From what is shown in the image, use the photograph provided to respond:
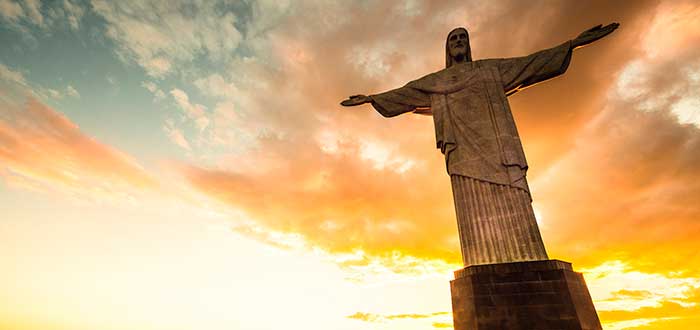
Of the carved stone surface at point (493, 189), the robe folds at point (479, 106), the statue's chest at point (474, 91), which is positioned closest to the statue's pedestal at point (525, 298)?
the carved stone surface at point (493, 189)

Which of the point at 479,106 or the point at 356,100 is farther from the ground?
the point at 356,100

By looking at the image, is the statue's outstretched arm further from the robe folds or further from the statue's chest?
the statue's chest

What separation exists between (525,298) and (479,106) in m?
4.67

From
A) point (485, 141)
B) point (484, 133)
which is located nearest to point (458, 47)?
point (484, 133)

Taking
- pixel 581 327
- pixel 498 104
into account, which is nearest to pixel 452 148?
pixel 498 104

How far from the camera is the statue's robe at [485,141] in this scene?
20.4ft

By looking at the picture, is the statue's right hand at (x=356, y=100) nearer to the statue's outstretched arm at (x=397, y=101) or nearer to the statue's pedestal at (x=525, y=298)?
the statue's outstretched arm at (x=397, y=101)

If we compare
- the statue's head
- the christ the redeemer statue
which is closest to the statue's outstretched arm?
the christ the redeemer statue

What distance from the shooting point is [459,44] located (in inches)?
352

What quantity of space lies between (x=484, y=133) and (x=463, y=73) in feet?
7.07

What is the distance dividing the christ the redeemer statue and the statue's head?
0.03 metres

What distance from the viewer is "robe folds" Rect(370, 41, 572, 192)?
6.91 m

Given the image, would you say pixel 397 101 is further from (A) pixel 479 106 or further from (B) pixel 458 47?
(B) pixel 458 47

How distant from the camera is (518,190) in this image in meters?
6.50
